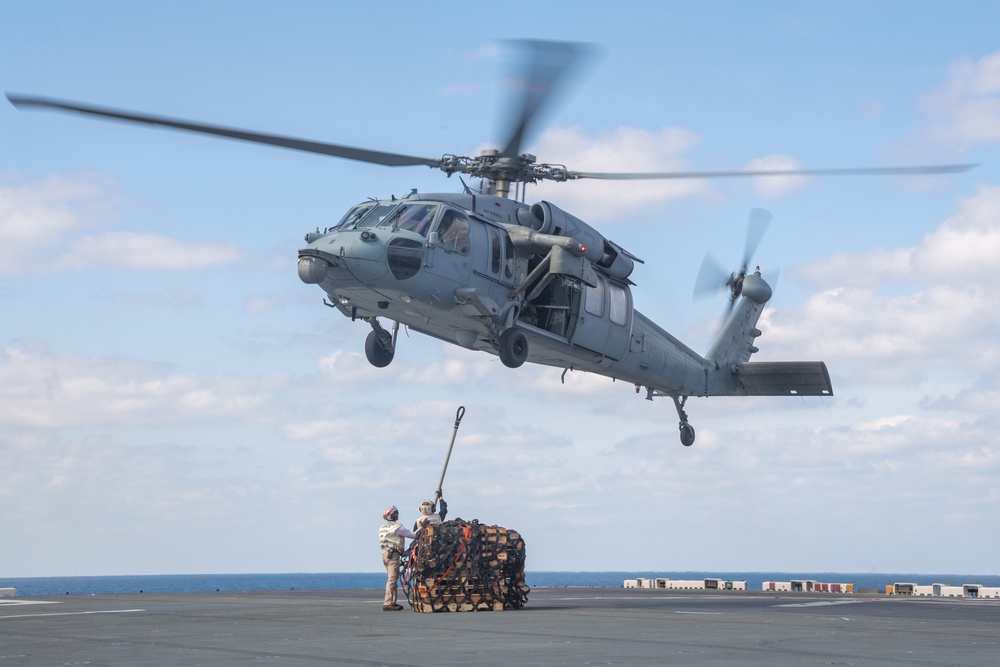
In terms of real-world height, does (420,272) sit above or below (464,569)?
above

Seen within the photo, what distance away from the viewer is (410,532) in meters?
18.3

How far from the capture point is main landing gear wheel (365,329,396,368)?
1056 inches

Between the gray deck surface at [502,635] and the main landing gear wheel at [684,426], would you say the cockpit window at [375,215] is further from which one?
the main landing gear wheel at [684,426]

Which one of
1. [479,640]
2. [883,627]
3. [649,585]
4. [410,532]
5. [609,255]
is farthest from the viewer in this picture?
[649,585]

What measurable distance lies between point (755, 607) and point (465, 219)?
10.3 metres

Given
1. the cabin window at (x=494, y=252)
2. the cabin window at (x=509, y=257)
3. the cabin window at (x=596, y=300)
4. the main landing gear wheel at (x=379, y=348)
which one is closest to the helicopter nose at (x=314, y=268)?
the main landing gear wheel at (x=379, y=348)

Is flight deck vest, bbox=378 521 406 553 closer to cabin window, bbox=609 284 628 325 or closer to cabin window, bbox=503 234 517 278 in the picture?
cabin window, bbox=503 234 517 278

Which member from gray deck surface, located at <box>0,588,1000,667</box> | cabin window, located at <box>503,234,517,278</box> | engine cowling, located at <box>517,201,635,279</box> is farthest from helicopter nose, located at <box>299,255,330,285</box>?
gray deck surface, located at <box>0,588,1000,667</box>

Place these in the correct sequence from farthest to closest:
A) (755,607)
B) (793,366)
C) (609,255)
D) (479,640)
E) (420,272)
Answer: (793,366) < (609,255) < (420,272) < (755,607) < (479,640)

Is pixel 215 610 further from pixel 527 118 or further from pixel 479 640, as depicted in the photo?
pixel 527 118

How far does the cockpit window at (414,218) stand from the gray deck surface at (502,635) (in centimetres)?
804

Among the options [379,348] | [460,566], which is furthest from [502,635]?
[379,348]

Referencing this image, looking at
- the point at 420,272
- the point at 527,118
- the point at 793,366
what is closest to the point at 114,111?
the point at 420,272

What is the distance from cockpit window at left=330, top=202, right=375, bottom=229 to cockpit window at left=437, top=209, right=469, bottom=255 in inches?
68.8
